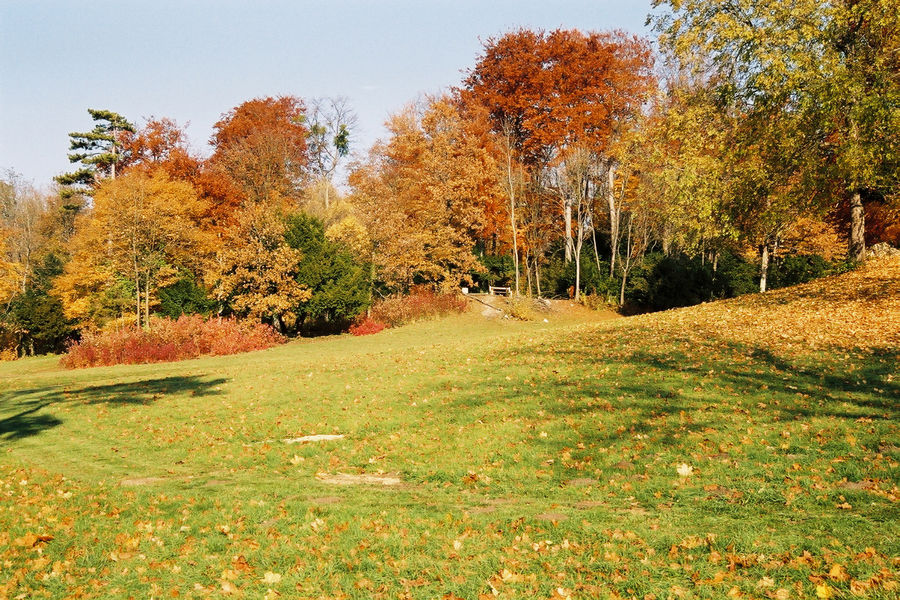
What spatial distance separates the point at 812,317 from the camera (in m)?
18.3

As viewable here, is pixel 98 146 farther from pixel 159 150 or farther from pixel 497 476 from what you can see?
pixel 497 476

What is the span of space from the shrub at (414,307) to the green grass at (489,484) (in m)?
21.5

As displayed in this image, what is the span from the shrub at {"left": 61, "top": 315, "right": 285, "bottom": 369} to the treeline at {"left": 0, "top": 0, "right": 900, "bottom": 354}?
3861mm

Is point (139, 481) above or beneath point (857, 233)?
beneath

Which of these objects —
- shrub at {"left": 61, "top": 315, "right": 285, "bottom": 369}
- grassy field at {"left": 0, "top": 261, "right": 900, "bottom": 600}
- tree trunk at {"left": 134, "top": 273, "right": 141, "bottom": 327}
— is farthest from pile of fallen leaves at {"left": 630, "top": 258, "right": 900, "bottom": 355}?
tree trunk at {"left": 134, "top": 273, "right": 141, "bottom": 327}

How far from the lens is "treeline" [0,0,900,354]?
19.6 metres

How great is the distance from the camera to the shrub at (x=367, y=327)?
120 ft

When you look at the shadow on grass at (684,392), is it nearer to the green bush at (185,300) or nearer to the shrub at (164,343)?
the shrub at (164,343)

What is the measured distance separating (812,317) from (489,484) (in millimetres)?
14089

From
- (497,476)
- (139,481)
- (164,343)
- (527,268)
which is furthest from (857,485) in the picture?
(527,268)

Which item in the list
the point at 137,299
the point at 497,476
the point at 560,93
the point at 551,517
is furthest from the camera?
the point at 560,93

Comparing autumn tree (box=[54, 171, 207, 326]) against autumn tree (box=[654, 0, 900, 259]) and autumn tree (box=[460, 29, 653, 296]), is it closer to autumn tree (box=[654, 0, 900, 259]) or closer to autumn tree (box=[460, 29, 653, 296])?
autumn tree (box=[460, 29, 653, 296])

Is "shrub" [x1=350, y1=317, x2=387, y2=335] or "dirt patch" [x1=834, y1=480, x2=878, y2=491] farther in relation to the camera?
"shrub" [x1=350, y1=317, x2=387, y2=335]

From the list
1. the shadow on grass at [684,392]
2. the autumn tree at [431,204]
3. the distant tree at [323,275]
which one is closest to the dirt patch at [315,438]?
the shadow on grass at [684,392]
